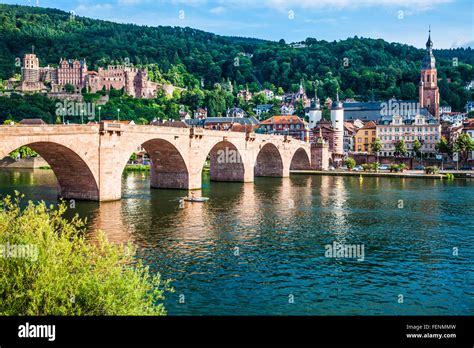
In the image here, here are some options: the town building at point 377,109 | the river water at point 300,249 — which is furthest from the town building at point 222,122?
the river water at point 300,249

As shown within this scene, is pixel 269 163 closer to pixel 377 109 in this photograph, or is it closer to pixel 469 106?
pixel 377 109

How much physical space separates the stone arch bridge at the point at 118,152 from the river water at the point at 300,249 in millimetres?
2634

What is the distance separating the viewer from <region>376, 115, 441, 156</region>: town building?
442ft

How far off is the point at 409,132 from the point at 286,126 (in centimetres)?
3296

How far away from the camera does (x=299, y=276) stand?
29.0m

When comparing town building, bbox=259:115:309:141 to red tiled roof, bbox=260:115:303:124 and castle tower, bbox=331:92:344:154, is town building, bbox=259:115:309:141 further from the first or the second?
castle tower, bbox=331:92:344:154

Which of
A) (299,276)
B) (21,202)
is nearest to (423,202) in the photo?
(299,276)

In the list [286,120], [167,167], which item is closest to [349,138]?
[286,120]

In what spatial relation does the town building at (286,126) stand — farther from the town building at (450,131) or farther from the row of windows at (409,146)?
the town building at (450,131)

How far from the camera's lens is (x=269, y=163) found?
102 meters

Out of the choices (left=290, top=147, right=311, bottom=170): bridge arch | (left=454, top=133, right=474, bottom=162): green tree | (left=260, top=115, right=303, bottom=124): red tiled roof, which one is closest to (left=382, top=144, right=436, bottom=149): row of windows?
(left=454, top=133, right=474, bottom=162): green tree

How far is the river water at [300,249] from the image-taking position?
2475 cm
